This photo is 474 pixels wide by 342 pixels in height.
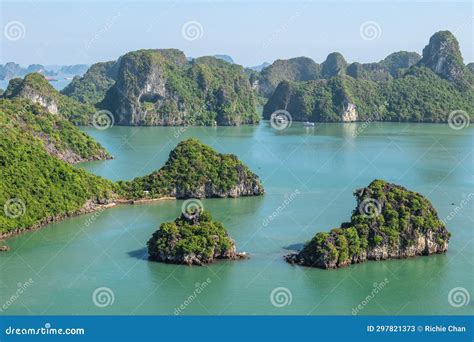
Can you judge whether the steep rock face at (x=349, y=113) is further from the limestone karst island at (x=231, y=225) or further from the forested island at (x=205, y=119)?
the limestone karst island at (x=231, y=225)

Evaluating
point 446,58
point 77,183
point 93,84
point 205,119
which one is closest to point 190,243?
point 77,183

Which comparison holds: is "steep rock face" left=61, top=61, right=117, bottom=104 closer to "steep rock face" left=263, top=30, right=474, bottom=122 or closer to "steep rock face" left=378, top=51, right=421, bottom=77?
"steep rock face" left=263, top=30, right=474, bottom=122

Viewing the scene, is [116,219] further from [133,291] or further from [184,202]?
[133,291]

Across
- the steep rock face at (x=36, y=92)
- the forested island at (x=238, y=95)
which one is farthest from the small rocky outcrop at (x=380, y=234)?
A: the forested island at (x=238, y=95)

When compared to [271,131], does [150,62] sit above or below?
above

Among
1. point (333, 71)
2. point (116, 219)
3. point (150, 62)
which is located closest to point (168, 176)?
point (116, 219)

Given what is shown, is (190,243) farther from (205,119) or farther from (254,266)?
(205,119)
